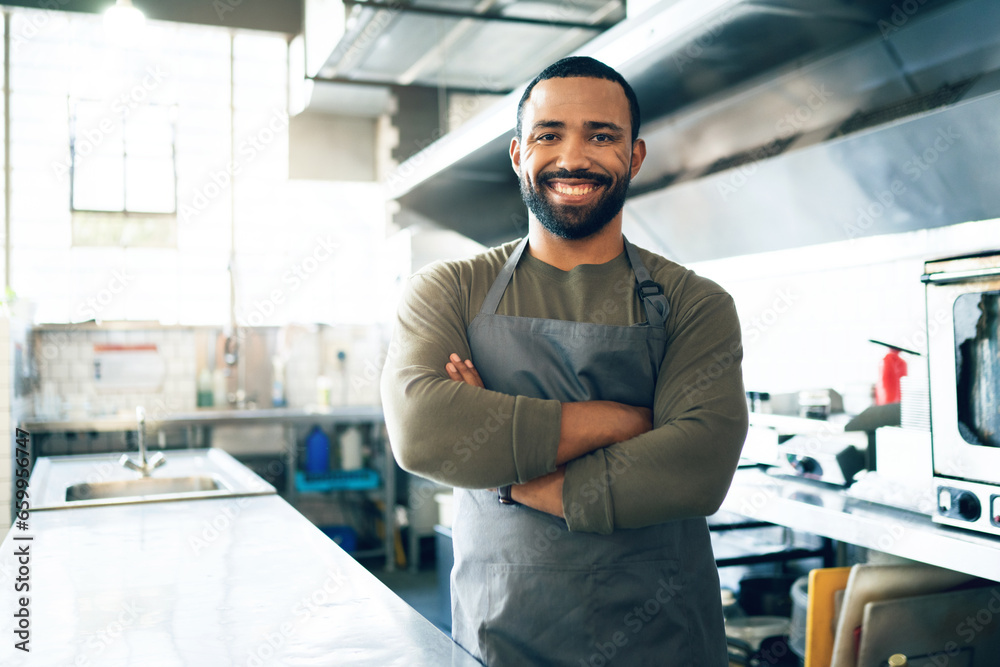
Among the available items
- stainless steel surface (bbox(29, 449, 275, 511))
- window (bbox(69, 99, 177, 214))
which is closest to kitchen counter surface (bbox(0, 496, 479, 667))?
stainless steel surface (bbox(29, 449, 275, 511))

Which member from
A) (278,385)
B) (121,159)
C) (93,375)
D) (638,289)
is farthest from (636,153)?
(121,159)

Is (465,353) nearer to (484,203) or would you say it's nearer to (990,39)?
(990,39)

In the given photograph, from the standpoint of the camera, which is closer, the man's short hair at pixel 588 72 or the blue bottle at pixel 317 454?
the man's short hair at pixel 588 72

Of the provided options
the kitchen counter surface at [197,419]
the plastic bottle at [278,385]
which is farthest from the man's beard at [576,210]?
the plastic bottle at [278,385]

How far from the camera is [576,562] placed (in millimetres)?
1361

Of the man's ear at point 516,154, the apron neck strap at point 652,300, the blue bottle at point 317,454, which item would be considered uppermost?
the man's ear at point 516,154

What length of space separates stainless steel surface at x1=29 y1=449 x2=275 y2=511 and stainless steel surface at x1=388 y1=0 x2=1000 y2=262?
140 centimetres

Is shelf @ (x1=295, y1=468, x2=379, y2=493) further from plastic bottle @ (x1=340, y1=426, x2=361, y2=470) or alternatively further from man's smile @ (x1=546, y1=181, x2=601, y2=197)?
man's smile @ (x1=546, y1=181, x2=601, y2=197)

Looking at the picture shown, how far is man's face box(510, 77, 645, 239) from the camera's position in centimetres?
146

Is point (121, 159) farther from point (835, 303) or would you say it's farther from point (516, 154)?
point (516, 154)

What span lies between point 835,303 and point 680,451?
1784 mm

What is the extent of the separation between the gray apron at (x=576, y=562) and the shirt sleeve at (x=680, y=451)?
3 centimetres

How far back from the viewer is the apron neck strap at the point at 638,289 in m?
1.48

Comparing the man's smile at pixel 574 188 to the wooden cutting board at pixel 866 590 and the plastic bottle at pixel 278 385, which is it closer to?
the wooden cutting board at pixel 866 590
